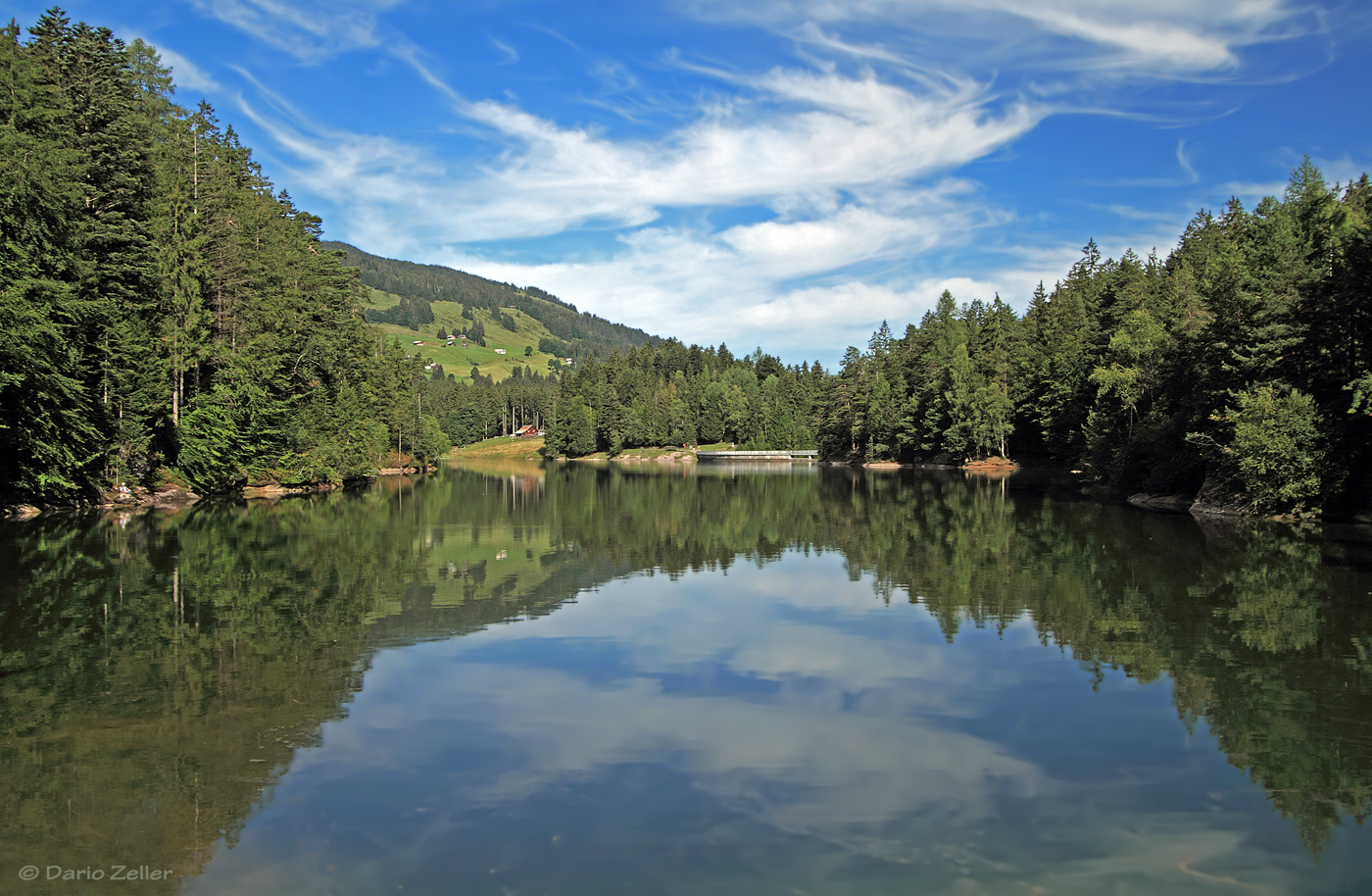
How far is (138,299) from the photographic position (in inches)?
1590

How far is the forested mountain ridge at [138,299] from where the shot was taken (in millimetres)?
31672

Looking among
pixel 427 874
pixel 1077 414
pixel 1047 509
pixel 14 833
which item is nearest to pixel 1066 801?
pixel 427 874

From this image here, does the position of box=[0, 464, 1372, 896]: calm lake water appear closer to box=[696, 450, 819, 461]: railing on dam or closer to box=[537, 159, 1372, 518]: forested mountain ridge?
box=[537, 159, 1372, 518]: forested mountain ridge

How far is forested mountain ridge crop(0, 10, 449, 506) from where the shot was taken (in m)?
31.7

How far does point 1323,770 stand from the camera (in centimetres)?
969

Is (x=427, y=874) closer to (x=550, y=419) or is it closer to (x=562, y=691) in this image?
(x=562, y=691)

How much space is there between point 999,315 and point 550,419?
80.4m

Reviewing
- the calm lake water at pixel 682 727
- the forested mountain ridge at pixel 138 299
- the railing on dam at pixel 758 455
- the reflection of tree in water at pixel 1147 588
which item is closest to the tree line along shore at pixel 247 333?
the forested mountain ridge at pixel 138 299

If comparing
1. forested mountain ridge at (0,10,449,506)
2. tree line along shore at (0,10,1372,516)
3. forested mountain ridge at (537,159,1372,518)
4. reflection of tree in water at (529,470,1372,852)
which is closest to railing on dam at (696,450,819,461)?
forested mountain ridge at (537,159,1372,518)

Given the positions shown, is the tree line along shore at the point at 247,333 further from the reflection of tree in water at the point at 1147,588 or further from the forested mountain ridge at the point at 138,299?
the reflection of tree in water at the point at 1147,588

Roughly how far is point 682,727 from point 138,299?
40329mm

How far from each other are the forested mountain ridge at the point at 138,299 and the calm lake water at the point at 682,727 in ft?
41.6

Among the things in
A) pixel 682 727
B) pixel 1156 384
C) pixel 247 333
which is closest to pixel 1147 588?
pixel 682 727

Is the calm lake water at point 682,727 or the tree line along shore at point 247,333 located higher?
the tree line along shore at point 247,333
